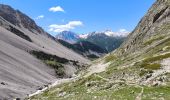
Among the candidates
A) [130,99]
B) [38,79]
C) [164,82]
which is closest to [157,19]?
[38,79]

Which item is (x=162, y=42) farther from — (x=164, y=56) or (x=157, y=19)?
(x=157, y=19)

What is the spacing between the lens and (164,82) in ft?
176

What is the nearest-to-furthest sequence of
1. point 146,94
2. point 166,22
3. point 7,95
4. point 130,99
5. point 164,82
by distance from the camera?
1. point 130,99
2. point 146,94
3. point 164,82
4. point 7,95
5. point 166,22

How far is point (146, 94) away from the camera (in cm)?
4359

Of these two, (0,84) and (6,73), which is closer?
(0,84)

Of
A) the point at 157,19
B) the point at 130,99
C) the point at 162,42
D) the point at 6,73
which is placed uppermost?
the point at 157,19

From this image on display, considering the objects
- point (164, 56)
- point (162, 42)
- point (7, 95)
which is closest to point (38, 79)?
point (7, 95)

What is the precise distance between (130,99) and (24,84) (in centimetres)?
13551

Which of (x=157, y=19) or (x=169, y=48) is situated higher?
(x=157, y=19)

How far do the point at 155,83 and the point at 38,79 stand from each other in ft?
491

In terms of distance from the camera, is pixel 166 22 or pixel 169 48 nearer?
pixel 169 48

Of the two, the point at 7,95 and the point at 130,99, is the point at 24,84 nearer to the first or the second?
the point at 7,95

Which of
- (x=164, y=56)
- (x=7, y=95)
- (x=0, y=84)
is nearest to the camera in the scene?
(x=164, y=56)

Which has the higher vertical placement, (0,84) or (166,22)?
(166,22)
